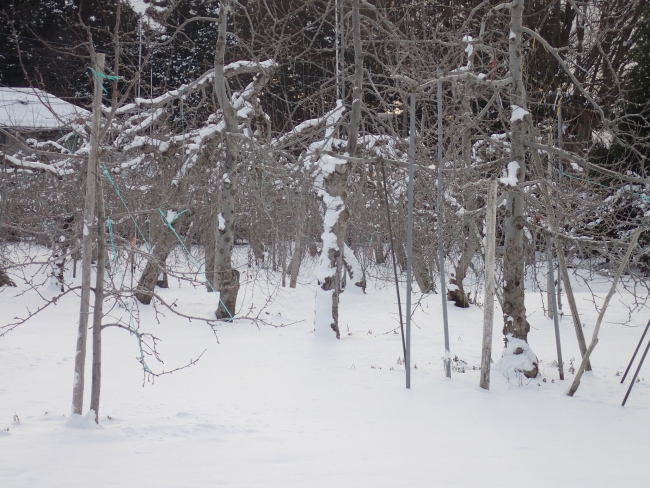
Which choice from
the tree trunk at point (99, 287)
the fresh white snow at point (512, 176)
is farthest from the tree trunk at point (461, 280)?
the tree trunk at point (99, 287)

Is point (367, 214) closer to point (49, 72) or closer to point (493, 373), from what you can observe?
point (493, 373)

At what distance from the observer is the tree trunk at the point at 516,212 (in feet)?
28.9

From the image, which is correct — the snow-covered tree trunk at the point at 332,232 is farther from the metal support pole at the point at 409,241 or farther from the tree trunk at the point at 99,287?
the tree trunk at the point at 99,287

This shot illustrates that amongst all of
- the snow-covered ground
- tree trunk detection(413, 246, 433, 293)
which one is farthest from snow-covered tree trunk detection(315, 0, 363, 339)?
tree trunk detection(413, 246, 433, 293)

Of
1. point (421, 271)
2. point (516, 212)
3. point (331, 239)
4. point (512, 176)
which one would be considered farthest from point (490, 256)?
point (421, 271)

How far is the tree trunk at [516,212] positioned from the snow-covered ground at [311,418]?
80 centimetres

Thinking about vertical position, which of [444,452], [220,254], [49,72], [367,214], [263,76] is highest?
[49,72]

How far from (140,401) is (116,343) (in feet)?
13.0

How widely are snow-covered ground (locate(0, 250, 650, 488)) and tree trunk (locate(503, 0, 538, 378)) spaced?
0.80 metres

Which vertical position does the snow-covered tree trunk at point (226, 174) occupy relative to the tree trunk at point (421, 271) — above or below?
above

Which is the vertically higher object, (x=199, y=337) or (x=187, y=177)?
(x=187, y=177)

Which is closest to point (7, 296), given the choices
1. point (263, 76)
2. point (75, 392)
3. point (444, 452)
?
point (263, 76)

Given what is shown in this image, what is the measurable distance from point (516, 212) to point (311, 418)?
375 centimetres

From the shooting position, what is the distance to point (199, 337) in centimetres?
1212
